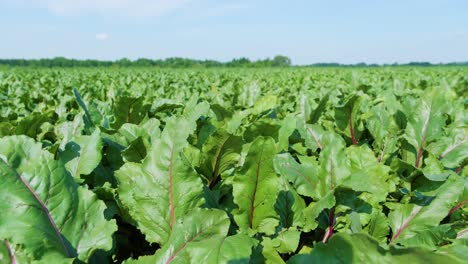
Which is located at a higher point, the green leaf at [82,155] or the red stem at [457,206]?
the green leaf at [82,155]

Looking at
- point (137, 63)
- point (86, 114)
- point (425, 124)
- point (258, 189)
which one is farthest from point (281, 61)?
point (258, 189)

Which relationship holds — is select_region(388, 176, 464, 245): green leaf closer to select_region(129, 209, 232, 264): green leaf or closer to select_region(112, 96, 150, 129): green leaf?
select_region(129, 209, 232, 264): green leaf

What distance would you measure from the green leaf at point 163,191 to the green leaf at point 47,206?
11cm

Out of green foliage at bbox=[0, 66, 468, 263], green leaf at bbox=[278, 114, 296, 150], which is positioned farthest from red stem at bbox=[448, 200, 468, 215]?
green leaf at bbox=[278, 114, 296, 150]

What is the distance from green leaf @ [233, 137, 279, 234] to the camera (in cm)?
107

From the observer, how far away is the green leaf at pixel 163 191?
3.37ft

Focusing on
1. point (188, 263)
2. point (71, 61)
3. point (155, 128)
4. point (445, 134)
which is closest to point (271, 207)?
point (188, 263)

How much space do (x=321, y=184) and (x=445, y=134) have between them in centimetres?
103

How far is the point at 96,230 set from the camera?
96cm

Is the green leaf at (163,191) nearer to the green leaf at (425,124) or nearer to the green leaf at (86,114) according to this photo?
the green leaf at (86,114)

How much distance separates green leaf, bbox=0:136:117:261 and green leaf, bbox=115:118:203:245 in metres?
0.11

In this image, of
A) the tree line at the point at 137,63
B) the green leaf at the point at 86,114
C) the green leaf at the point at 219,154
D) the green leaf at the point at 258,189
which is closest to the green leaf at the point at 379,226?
the green leaf at the point at 258,189

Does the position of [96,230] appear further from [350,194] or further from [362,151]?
[362,151]

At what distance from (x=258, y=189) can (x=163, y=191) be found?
0.28 meters
